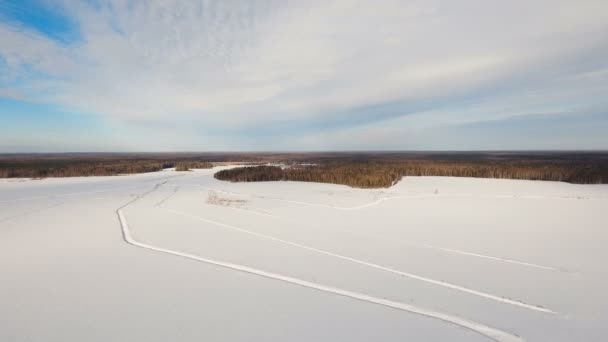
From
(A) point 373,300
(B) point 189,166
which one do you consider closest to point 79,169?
(B) point 189,166

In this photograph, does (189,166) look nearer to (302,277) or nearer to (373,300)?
(302,277)

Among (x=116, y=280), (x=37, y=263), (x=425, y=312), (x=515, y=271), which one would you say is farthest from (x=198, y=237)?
(x=515, y=271)

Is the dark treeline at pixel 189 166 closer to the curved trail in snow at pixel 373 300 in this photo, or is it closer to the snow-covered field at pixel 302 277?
the snow-covered field at pixel 302 277

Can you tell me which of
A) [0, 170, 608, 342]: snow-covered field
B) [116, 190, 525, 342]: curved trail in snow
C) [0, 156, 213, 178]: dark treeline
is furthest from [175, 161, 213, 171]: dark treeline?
[116, 190, 525, 342]: curved trail in snow

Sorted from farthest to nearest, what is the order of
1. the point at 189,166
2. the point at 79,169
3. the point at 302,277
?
the point at 189,166 < the point at 79,169 < the point at 302,277

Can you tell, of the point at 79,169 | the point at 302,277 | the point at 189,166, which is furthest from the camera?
the point at 189,166

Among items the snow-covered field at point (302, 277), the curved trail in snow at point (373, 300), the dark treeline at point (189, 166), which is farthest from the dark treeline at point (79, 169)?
the curved trail in snow at point (373, 300)

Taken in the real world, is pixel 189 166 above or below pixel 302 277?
above

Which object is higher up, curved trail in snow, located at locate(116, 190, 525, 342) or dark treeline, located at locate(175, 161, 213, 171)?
dark treeline, located at locate(175, 161, 213, 171)

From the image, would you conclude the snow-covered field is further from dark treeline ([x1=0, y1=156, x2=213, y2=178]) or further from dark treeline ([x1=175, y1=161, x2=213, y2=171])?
dark treeline ([x1=175, y1=161, x2=213, y2=171])
